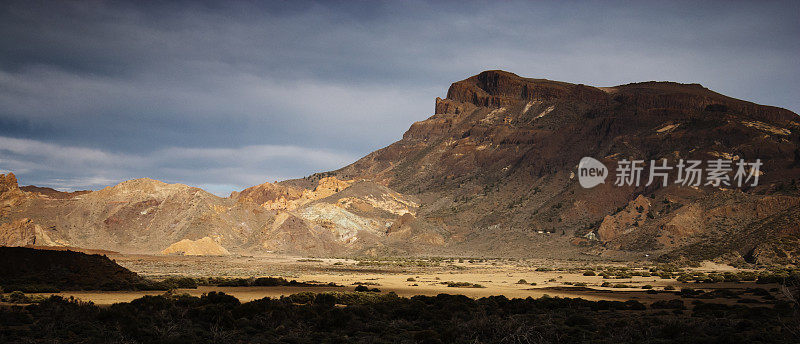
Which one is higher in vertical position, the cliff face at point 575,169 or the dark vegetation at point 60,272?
the cliff face at point 575,169

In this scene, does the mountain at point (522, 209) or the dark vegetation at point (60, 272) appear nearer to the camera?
the dark vegetation at point (60, 272)

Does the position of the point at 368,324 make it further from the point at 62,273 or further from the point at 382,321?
the point at 62,273

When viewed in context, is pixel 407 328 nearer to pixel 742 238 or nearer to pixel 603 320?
pixel 603 320

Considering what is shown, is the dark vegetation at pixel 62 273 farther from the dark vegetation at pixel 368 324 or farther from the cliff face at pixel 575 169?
the cliff face at pixel 575 169
